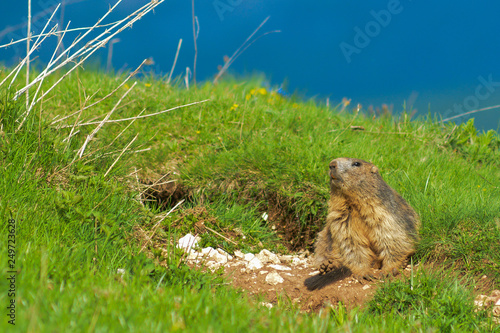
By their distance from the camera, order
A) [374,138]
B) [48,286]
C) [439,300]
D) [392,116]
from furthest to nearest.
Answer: [392,116], [374,138], [439,300], [48,286]

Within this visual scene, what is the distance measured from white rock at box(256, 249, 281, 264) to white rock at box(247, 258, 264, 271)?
114 millimetres

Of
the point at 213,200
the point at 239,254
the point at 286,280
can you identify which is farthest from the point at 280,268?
the point at 213,200

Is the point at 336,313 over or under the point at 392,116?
under

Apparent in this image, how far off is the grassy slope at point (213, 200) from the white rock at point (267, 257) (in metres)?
0.17

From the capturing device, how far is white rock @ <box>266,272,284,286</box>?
3848 mm

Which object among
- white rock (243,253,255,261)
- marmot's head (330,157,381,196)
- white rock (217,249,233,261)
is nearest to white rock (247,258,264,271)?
white rock (243,253,255,261)

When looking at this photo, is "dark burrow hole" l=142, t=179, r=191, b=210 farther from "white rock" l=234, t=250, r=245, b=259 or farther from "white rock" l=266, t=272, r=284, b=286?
"white rock" l=266, t=272, r=284, b=286

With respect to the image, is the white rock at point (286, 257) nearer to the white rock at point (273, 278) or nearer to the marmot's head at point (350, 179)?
the white rock at point (273, 278)

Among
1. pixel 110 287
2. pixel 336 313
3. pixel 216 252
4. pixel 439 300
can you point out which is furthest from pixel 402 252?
pixel 110 287

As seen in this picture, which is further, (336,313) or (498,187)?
(498,187)

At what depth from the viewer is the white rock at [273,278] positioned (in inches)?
151

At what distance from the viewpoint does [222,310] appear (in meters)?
2.37

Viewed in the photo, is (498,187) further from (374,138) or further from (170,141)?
(170,141)

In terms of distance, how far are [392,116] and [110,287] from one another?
6.01m
